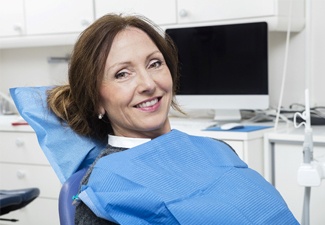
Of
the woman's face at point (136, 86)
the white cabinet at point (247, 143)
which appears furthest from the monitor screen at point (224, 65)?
the woman's face at point (136, 86)

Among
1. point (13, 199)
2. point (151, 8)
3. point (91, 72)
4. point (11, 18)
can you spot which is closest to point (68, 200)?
point (91, 72)


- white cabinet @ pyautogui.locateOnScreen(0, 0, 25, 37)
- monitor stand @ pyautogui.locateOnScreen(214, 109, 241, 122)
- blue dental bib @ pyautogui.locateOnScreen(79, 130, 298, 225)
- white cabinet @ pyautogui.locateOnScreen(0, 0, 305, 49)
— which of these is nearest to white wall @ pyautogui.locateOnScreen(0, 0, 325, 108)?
white cabinet @ pyautogui.locateOnScreen(0, 0, 305, 49)

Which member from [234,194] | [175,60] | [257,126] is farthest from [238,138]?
[234,194]

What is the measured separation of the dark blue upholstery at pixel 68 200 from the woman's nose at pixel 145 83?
0.29 m

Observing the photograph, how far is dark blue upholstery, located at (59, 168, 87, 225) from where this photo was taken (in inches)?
54.1

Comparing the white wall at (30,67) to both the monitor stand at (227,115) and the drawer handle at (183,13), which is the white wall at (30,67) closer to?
the drawer handle at (183,13)

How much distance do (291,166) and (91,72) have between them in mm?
1185

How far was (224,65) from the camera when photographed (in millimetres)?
2604

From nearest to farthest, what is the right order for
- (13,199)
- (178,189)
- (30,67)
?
(178,189) → (13,199) → (30,67)

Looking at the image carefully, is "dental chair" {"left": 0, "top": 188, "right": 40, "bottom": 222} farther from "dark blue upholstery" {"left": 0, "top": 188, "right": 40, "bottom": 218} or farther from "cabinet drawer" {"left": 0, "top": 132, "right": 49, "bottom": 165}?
"cabinet drawer" {"left": 0, "top": 132, "right": 49, "bottom": 165}

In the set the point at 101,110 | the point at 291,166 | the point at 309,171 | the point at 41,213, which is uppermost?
the point at 101,110

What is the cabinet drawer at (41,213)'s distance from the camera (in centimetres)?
302

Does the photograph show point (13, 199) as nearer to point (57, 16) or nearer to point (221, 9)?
point (221, 9)

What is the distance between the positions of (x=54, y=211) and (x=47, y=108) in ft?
5.07
